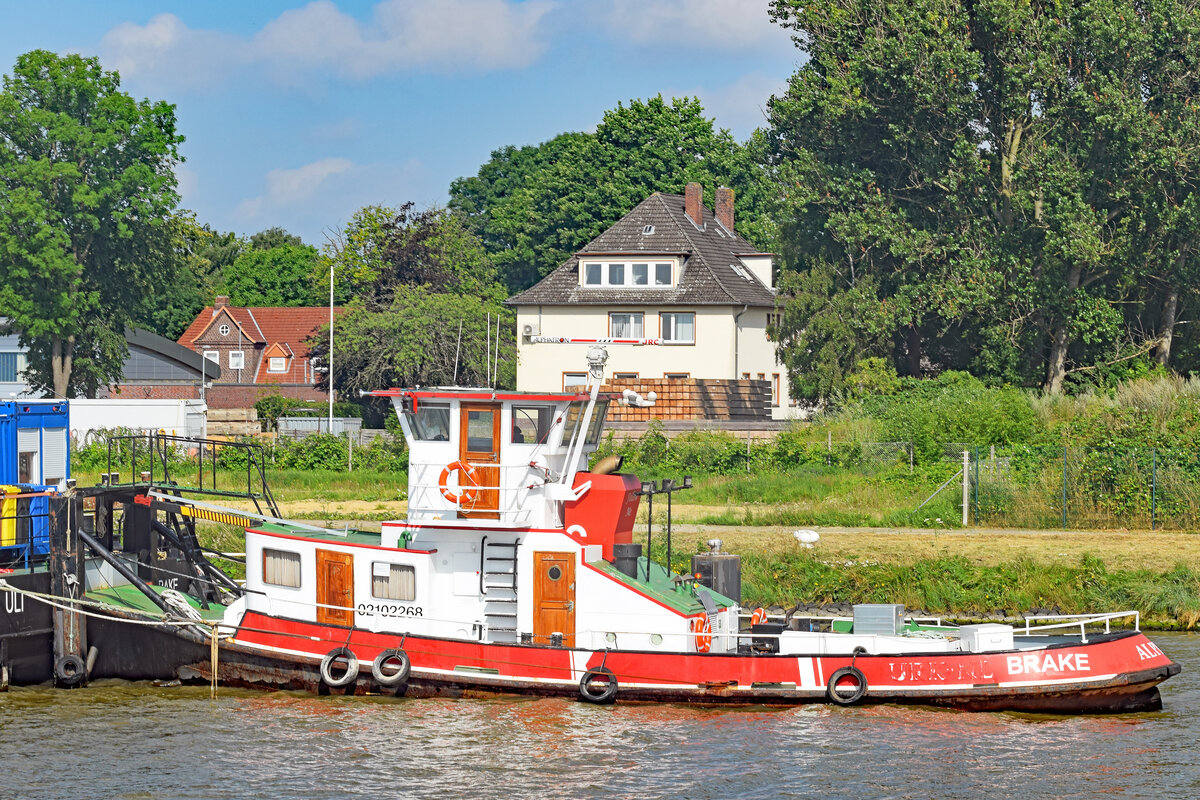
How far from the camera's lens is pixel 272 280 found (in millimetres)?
108188

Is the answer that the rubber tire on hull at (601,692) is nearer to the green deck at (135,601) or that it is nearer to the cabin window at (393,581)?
the cabin window at (393,581)

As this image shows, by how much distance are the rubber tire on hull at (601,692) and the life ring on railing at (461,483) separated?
3.34 m

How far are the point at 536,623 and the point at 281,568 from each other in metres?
4.60

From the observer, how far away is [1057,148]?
2020 inches

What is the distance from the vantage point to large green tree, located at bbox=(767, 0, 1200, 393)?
49.5 metres

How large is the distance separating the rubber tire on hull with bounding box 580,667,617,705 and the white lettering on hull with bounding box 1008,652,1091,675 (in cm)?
598

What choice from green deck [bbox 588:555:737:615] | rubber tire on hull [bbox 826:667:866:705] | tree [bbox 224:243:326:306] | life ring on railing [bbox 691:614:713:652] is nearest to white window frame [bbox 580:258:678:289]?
green deck [bbox 588:555:737:615]

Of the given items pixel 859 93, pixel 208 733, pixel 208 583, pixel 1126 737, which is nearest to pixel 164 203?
pixel 859 93

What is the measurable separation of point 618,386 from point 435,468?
36.1m

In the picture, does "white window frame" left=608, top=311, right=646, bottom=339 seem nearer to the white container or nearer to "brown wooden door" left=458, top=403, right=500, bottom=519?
"brown wooden door" left=458, top=403, right=500, bottom=519

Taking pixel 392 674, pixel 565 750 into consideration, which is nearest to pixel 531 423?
pixel 392 674

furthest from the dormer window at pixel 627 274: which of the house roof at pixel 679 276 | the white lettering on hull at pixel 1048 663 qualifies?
the white lettering on hull at pixel 1048 663

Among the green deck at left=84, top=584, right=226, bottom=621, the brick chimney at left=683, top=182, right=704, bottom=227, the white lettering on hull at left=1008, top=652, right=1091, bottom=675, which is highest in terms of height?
the brick chimney at left=683, top=182, right=704, bottom=227

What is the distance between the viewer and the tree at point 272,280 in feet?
354
